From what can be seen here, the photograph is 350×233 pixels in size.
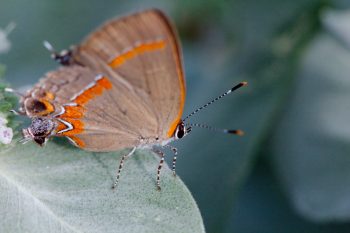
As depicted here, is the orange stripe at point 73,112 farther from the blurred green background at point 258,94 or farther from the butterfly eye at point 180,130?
the blurred green background at point 258,94

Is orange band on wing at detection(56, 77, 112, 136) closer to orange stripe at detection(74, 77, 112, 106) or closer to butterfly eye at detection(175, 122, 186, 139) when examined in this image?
orange stripe at detection(74, 77, 112, 106)

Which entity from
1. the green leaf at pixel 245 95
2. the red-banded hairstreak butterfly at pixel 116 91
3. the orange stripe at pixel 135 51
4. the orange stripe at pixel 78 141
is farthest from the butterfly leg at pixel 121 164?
the green leaf at pixel 245 95

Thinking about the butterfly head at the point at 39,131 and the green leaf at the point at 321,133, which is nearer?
the butterfly head at the point at 39,131

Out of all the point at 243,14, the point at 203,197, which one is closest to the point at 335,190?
the point at 203,197

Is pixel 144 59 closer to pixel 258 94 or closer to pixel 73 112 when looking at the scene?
pixel 73 112

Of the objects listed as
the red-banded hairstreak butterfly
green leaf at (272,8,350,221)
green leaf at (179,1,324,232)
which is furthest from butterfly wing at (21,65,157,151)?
green leaf at (272,8,350,221)

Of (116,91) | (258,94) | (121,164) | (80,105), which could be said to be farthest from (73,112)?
(258,94)
